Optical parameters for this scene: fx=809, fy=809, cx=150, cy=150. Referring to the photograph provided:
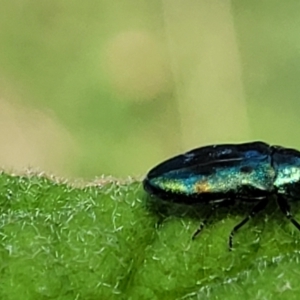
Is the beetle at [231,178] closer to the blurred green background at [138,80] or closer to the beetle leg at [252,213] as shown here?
the beetle leg at [252,213]

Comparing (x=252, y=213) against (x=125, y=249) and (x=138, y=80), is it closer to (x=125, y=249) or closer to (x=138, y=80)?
(x=125, y=249)

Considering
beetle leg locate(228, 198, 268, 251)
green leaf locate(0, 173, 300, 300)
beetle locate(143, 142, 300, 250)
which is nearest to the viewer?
green leaf locate(0, 173, 300, 300)

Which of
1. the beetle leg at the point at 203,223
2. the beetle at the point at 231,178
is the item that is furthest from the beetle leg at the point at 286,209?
the beetle leg at the point at 203,223

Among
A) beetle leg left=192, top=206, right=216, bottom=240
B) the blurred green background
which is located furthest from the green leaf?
the blurred green background

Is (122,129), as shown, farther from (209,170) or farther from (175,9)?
(209,170)

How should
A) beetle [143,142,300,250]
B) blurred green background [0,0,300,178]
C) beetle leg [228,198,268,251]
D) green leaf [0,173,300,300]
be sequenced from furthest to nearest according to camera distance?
blurred green background [0,0,300,178] < beetle [143,142,300,250] < beetle leg [228,198,268,251] < green leaf [0,173,300,300]

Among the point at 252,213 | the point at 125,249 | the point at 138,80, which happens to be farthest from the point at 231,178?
the point at 138,80

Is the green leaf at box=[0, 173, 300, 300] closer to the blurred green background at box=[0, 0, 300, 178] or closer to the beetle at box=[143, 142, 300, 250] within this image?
the beetle at box=[143, 142, 300, 250]
